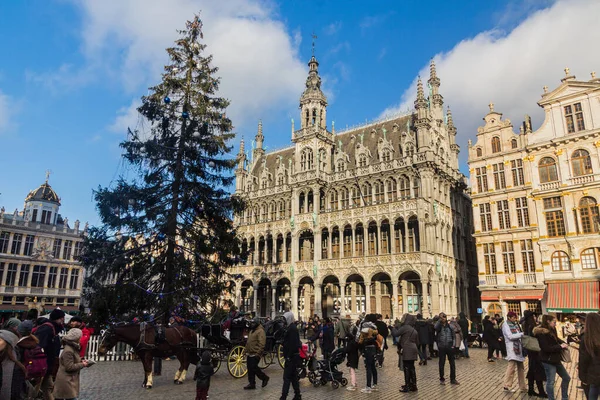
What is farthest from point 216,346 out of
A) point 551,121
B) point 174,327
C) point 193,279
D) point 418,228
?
point 551,121

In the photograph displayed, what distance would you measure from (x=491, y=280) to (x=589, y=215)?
353 inches

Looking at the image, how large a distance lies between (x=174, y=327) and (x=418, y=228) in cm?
2850

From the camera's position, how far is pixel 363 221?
130ft

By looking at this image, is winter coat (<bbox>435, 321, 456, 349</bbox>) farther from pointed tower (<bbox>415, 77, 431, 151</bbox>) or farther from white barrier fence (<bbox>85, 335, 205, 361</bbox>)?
pointed tower (<bbox>415, 77, 431, 151</bbox>)

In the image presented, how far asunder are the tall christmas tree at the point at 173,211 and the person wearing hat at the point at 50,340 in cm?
838

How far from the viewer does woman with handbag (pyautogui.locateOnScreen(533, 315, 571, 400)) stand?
884 cm

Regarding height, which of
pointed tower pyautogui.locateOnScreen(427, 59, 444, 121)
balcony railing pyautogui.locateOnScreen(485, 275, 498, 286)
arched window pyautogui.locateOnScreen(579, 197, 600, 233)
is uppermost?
pointed tower pyautogui.locateOnScreen(427, 59, 444, 121)

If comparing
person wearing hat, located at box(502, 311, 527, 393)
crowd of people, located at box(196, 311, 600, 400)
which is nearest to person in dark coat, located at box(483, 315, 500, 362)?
crowd of people, located at box(196, 311, 600, 400)

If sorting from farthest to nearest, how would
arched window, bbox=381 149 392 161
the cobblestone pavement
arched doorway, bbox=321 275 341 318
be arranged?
arched doorway, bbox=321 275 341 318 < arched window, bbox=381 149 392 161 < the cobblestone pavement

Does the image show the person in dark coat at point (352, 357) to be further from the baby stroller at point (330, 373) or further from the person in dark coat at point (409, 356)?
the person in dark coat at point (409, 356)

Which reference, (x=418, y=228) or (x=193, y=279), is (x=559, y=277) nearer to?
(x=418, y=228)

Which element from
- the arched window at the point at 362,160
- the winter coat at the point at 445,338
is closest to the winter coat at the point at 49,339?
the winter coat at the point at 445,338

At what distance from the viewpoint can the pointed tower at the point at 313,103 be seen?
46406 mm

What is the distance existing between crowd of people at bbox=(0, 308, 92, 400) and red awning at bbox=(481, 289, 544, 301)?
33.3 meters
